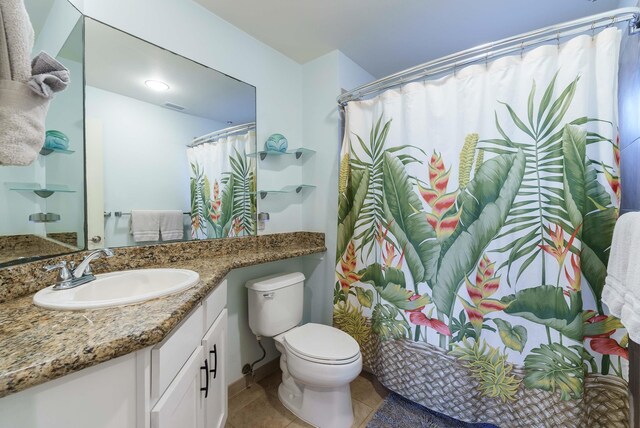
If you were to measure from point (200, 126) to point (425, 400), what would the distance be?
81.3 inches

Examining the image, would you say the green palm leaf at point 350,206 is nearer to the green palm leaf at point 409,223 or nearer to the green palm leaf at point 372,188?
the green palm leaf at point 372,188

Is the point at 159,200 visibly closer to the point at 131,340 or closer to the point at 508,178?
the point at 131,340

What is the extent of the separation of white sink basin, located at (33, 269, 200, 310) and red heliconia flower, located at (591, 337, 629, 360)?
1.67 metres

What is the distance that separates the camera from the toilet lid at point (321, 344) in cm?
136

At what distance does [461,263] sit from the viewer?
4.51 ft

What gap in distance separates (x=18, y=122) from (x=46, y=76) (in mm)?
128

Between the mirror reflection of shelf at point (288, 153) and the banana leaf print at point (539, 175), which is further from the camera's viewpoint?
the mirror reflection of shelf at point (288, 153)

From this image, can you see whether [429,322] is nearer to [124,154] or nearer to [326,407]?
[326,407]

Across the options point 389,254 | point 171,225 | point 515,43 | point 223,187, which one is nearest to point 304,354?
point 389,254

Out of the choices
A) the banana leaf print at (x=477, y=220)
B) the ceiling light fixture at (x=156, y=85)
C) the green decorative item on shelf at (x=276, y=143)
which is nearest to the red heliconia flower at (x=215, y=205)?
the green decorative item on shelf at (x=276, y=143)

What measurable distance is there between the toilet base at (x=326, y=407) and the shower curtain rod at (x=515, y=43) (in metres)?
1.80

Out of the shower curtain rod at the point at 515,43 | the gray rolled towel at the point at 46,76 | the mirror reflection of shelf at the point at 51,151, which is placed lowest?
the mirror reflection of shelf at the point at 51,151

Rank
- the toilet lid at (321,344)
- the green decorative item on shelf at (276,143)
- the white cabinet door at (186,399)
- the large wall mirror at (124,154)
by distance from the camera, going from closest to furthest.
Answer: the white cabinet door at (186,399) → the large wall mirror at (124,154) → the toilet lid at (321,344) → the green decorative item on shelf at (276,143)

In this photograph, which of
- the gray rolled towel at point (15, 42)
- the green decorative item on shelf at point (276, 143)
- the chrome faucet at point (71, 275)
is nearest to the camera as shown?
the gray rolled towel at point (15, 42)
